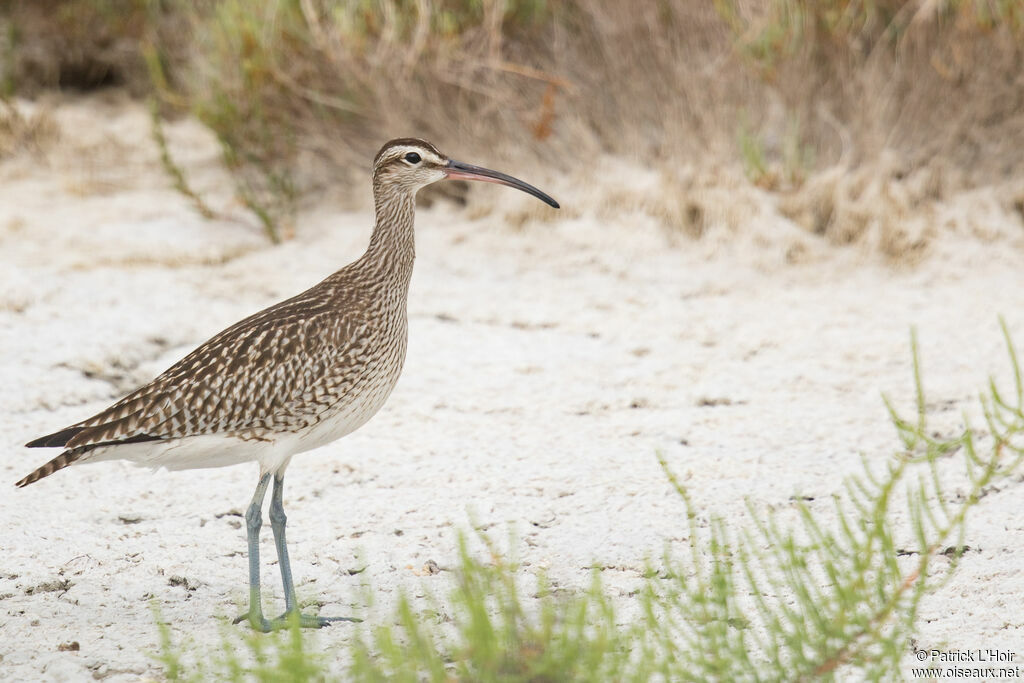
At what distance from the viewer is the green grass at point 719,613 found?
2.57 metres

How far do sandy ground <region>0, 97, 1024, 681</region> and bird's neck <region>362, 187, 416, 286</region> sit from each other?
892 mm

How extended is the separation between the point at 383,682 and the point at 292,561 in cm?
150

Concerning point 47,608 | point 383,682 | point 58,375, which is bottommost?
point 383,682

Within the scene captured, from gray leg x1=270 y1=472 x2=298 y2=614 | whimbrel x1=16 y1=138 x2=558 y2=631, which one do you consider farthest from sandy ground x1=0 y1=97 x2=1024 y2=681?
whimbrel x1=16 y1=138 x2=558 y2=631

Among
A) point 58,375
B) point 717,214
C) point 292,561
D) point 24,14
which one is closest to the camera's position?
point 292,561

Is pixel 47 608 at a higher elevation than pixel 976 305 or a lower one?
lower

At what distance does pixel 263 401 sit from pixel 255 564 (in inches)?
19.2

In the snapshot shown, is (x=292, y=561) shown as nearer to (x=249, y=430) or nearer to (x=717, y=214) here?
(x=249, y=430)

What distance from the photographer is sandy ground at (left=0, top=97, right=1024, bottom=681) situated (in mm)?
4020

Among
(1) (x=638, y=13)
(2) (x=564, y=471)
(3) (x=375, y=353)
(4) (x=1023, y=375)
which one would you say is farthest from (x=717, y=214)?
(3) (x=375, y=353)

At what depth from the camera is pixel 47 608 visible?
149 inches

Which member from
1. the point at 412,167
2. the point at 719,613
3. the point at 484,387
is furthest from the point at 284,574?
the point at 484,387

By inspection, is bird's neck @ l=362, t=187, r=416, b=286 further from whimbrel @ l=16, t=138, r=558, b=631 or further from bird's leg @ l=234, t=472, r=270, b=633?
bird's leg @ l=234, t=472, r=270, b=633

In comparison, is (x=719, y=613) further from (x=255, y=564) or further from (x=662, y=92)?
(x=662, y=92)
